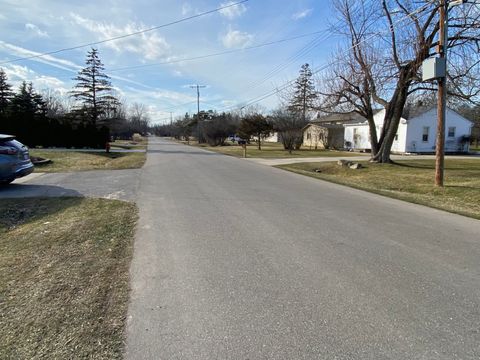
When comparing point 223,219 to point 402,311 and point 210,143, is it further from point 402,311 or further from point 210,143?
point 210,143

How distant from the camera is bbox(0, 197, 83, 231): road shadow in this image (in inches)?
251

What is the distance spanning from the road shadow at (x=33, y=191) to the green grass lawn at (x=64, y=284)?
85.2 inches

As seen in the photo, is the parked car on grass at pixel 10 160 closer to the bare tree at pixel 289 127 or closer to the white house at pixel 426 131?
the bare tree at pixel 289 127

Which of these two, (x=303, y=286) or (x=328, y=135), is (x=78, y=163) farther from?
(x=328, y=135)

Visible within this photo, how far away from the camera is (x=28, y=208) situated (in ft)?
23.8

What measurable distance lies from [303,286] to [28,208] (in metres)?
6.81

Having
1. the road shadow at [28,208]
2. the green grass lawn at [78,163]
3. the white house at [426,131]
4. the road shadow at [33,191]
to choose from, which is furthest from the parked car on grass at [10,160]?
the white house at [426,131]

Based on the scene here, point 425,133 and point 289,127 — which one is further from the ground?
point 289,127

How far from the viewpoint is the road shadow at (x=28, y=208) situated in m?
Answer: 6.38

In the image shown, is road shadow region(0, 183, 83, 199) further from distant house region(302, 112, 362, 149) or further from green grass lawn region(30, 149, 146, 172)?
distant house region(302, 112, 362, 149)

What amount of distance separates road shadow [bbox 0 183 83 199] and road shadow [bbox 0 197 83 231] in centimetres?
49

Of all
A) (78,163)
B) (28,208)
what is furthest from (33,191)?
(78,163)

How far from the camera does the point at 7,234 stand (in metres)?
5.52

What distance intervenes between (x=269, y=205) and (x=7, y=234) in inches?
210
